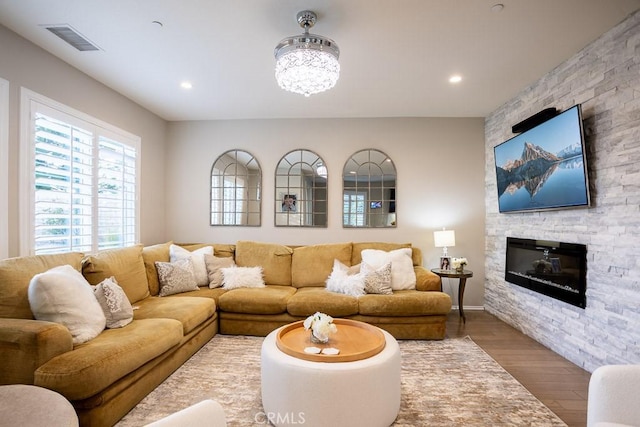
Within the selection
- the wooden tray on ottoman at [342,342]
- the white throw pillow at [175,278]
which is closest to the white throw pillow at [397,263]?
the wooden tray on ottoman at [342,342]

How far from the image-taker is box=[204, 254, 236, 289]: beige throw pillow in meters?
3.83

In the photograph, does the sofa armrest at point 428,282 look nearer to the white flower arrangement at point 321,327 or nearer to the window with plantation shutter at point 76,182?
the white flower arrangement at point 321,327

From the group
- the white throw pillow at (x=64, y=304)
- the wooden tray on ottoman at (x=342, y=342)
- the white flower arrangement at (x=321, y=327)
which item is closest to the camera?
the wooden tray on ottoman at (x=342, y=342)

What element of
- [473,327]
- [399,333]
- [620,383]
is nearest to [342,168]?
[399,333]

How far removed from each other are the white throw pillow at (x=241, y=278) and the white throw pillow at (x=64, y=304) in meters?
1.60

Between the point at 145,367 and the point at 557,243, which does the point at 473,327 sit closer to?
the point at 557,243

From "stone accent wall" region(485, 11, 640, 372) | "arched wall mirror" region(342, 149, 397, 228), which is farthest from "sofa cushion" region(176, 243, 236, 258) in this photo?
"stone accent wall" region(485, 11, 640, 372)

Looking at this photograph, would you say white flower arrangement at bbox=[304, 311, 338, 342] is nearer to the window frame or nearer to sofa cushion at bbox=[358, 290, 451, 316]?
sofa cushion at bbox=[358, 290, 451, 316]

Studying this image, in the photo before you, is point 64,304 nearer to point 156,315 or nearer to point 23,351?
point 23,351

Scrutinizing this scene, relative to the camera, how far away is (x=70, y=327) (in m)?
2.08

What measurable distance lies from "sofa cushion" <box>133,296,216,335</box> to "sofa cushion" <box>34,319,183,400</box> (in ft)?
1.01

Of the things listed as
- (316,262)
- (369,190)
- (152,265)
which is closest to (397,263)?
(316,262)

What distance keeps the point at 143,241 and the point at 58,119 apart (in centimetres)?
184

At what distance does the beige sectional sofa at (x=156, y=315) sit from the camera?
5.85ft
